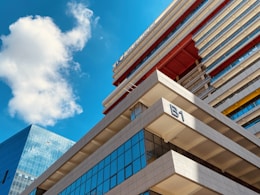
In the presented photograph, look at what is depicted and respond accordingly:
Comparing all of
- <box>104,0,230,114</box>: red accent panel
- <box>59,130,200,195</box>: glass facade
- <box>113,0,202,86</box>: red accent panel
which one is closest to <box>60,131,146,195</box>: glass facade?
<box>59,130,200,195</box>: glass facade

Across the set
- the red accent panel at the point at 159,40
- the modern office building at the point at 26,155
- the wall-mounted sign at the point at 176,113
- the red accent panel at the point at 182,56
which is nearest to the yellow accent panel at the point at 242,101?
the red accent panel at the point at 182,56

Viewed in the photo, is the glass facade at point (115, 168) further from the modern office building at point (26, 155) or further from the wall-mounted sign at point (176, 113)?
the modern office building at point (26, 155)

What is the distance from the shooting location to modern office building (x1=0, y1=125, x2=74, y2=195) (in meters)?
107

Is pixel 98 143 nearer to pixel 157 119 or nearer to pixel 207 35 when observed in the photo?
pixel 157 119

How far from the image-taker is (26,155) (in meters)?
115

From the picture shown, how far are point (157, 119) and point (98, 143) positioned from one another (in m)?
10.9

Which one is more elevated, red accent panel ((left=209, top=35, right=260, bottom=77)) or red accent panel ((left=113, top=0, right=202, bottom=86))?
red accent panel ((left=113, top=0, right=202, bottom=86))

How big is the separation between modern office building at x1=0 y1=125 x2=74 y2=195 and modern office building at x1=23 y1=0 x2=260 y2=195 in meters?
74.3

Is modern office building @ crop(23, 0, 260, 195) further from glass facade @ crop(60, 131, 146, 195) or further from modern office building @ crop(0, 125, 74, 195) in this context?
modern office building @ crop(0, 125, 74, 195)

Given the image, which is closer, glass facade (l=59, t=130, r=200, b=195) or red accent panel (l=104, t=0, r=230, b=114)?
glass facade (l=59, t=130, r=200, b=195)

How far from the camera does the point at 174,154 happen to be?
62.4 ft

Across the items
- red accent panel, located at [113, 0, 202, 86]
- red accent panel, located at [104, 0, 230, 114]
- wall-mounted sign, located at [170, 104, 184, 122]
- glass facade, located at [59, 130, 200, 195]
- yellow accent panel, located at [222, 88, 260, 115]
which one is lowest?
glass facade, located at [59, 130, 200, 195]

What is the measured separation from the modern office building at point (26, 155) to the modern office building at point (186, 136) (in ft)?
244

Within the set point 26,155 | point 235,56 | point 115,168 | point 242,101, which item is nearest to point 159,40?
point 235,56
